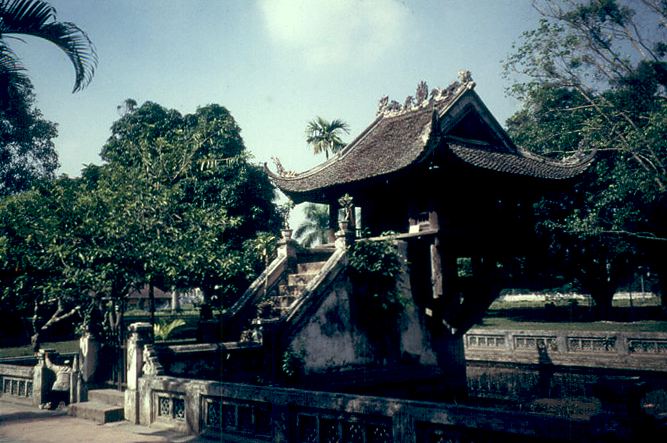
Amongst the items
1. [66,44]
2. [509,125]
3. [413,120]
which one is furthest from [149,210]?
[509,125]

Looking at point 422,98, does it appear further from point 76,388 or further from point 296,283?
point 76,388

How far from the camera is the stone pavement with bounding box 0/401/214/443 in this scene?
7.79 m

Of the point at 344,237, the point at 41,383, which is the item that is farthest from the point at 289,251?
the point at 41,383

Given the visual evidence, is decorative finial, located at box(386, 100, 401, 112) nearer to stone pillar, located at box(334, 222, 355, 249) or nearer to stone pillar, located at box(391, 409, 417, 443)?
stone pillar, located at box(334, 222, 355, 249)

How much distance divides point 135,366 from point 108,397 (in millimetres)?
1330

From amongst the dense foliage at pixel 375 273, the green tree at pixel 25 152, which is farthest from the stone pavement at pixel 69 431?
the green tree at pixel 25 152

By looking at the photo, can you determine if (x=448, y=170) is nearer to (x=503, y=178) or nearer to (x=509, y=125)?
(x=503, y=178)

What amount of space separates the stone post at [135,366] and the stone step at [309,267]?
5433 millimetres

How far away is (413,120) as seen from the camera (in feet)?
55.0

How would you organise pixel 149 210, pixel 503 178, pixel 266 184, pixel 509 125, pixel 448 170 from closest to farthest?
pixel 149 210, pixel 448 170, pixel 503 178, pixel 266 184, pixel 509 125

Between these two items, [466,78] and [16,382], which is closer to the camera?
[16,382]

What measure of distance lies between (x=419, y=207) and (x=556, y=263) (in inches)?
791

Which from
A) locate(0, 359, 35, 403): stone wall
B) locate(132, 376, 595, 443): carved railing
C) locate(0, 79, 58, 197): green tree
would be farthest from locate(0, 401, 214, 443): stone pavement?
locate(0, 79, 58, 197): green tree

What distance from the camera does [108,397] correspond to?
996 centimetres
